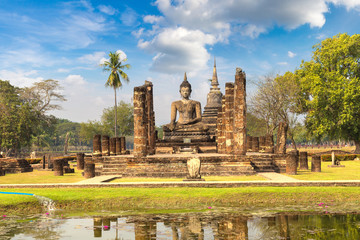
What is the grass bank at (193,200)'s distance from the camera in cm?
1100

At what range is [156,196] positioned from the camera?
11789mm

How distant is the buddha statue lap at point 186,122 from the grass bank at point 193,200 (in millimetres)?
15462

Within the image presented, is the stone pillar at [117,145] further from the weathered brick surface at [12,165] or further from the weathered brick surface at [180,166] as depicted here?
the weathered brick surface at [180,166]

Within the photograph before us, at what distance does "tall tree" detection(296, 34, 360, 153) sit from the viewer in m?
38.6

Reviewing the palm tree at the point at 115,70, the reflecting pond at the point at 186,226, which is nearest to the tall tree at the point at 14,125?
the palm tree at the point at 115,70

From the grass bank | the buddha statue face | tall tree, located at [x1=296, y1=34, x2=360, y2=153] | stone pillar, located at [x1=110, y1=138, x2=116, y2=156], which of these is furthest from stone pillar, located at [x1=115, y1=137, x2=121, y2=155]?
tall tree, located at [x1=296, y1=34, x2=360, y2=153]

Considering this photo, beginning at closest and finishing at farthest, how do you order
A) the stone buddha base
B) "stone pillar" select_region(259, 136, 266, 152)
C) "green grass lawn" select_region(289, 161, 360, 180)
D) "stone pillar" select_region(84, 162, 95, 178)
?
1. "green grass lawn" select_region(289, 161, 360, 180)
2. "stone pillar" select_region(84, 162, 95, 178)
3. the stone buddha base
4. "stone pillar" select_region(259, 136, 266, 152)

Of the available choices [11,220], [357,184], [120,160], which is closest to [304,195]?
[357,184]

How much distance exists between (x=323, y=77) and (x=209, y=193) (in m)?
33.1

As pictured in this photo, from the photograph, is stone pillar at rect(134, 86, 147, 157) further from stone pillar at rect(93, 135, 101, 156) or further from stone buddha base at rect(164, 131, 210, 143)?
stone buddha base at rect(164, 131, 210, 143)

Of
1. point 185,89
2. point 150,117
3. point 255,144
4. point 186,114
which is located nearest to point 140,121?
point 150,117

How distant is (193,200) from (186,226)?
9.24 feet

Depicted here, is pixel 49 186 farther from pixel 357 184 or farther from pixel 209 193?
pixel 357 184

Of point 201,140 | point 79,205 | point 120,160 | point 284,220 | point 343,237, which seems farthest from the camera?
point 201,140
